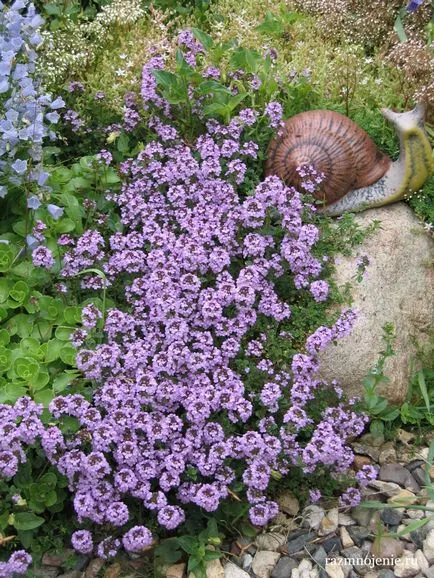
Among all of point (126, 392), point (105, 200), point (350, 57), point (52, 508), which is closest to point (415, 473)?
point (126, 392)

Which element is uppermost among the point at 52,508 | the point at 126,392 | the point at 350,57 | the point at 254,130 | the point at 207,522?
the point at 350,57

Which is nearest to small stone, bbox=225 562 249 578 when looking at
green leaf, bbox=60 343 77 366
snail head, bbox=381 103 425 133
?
green leaf, bbox=60 343 77 366

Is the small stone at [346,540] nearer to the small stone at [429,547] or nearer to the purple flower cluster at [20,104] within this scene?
the small stone at [429,547]

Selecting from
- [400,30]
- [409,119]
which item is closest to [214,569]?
[409,119]

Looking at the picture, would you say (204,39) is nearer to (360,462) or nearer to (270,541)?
(360,462)

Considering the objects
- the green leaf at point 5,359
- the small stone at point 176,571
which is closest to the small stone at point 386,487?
the small stone at point 176,571

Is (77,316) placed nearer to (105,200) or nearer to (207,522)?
(105,200)
